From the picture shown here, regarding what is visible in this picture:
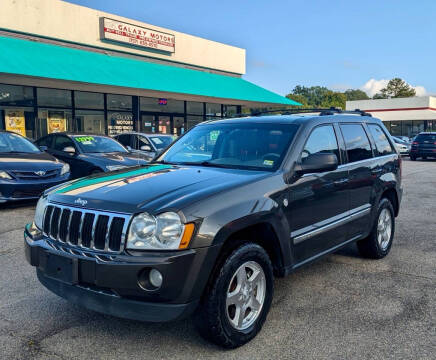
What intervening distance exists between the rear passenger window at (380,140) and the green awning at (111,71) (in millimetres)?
11492

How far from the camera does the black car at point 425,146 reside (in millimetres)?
23797

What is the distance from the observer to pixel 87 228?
3045 millimetres

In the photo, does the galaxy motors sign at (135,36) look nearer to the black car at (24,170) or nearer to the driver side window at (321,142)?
the black car at (24,170)

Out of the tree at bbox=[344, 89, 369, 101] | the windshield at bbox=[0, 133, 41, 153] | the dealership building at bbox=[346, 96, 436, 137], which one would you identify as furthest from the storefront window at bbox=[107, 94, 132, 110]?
the tree at bbox=[344, 89, 369, 101]

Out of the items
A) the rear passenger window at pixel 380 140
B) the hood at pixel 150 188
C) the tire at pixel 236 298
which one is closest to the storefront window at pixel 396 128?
the rear passenger window at pixel 380 140

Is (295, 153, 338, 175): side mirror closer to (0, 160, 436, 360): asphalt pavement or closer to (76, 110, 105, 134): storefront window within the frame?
(0, 160, 436, 360): asphalt pavement

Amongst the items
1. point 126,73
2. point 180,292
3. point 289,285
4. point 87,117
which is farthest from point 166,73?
point 180,292

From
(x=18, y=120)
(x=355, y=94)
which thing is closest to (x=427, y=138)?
(x=18, y=120)

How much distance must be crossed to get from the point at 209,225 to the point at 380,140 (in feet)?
11.5

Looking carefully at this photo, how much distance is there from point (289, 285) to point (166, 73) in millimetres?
17662

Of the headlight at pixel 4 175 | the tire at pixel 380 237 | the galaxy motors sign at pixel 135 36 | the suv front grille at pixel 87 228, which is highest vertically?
the galaxy motors sign at pixel 135 36

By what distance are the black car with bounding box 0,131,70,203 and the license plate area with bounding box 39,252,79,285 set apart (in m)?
5.46

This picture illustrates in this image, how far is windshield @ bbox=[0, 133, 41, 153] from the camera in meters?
9.21

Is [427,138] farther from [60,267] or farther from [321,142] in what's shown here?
[60,267]
